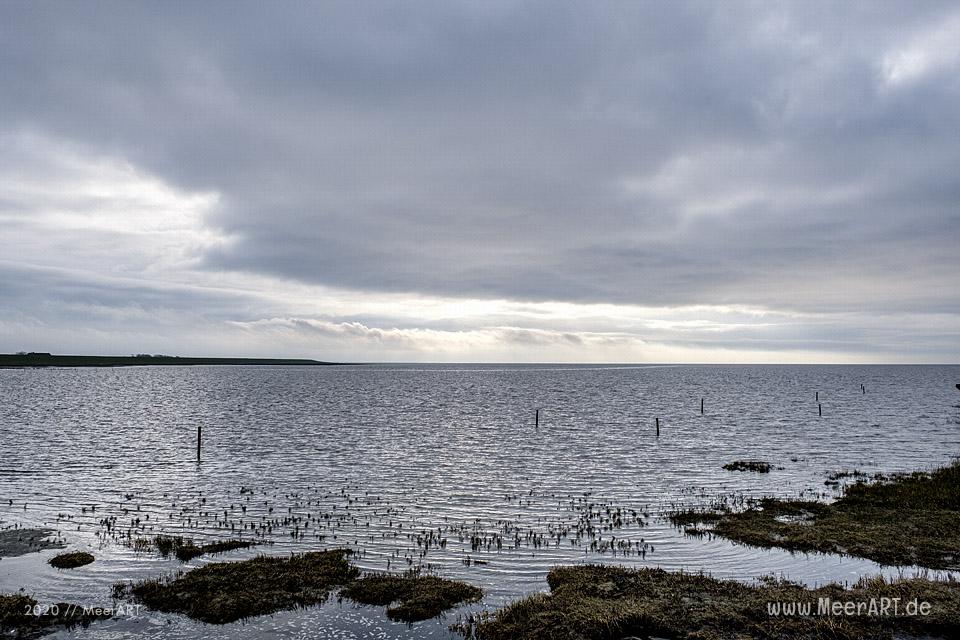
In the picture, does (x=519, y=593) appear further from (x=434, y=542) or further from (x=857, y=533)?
(x=857, y=533)

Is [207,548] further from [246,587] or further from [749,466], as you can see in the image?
[749,466]

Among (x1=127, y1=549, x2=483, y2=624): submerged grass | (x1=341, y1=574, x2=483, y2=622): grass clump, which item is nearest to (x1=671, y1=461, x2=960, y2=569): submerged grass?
(x1=341, y1=574, x2=483, y2=622): grass clump

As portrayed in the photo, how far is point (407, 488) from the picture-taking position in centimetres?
3350

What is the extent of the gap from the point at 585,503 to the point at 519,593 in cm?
1349

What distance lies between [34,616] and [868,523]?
2943cm

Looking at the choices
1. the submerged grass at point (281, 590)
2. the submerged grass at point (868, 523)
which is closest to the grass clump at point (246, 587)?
the submerged grass at point (281, 590)

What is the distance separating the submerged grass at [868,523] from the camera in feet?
66.1

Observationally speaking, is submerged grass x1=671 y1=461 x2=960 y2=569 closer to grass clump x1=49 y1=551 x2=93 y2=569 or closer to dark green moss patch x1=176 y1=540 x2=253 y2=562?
dark green moss patch x1=176 y1=540 x2=253 y2=562

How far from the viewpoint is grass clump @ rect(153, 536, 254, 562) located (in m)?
20.6

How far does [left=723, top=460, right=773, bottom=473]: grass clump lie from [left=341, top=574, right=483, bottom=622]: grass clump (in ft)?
101

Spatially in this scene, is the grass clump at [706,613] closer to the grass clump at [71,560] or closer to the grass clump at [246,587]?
the grass clump at [246,587]

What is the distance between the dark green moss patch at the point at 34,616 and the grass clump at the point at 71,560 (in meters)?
3.42

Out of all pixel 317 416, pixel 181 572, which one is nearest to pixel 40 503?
pixel 181 572

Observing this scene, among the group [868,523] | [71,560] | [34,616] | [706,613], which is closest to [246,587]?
[34,616]
